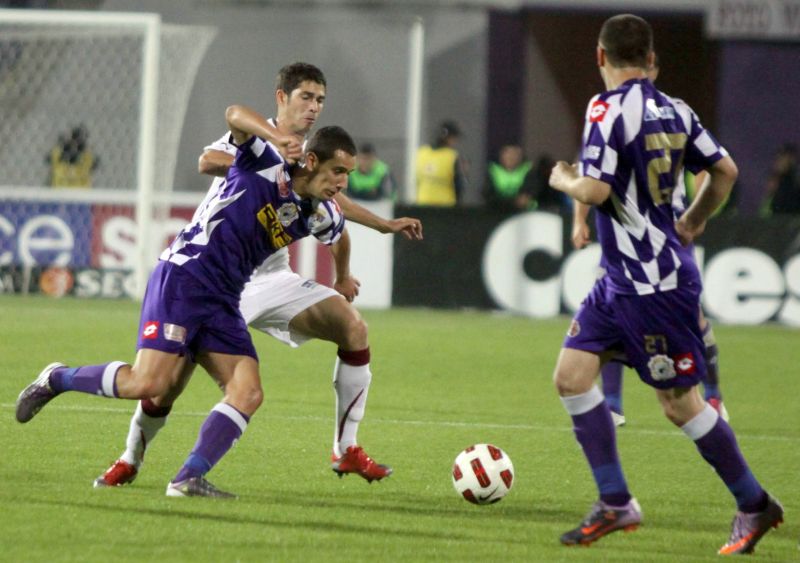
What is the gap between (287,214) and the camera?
591 centimetres

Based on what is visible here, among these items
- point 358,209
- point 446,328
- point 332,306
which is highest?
point 358,209

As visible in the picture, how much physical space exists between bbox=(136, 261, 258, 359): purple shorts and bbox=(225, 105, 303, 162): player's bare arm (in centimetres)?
62

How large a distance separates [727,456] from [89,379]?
7.80 feet

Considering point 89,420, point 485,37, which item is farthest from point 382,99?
point 89,420

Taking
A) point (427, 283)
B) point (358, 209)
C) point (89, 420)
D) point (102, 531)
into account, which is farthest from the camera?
point (427, 283)

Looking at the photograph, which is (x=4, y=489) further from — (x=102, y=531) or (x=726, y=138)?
(x=726, y=138)

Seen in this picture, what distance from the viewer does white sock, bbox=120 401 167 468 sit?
6094mm

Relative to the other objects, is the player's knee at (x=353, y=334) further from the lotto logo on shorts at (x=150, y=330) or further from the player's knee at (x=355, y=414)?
the lotto logo on shorts at (x=150, y=330)

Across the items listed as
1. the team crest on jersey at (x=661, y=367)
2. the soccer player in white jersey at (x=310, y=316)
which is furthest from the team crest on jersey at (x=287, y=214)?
the team crest on jersey at (x=661, y=367)

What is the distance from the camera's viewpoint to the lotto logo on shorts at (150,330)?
19.0 ft

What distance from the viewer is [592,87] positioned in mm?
25016

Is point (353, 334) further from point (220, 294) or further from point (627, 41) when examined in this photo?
point (627, 41)

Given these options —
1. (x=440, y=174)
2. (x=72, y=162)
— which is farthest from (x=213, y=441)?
(x=440, y=174)

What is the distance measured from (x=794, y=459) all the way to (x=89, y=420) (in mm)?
3542
